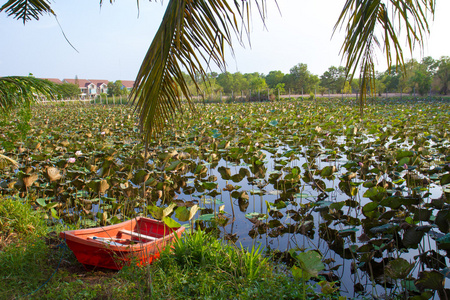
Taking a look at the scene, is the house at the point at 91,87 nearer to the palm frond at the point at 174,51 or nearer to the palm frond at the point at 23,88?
the palm frond at the point at 23,88

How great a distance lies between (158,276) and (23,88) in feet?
6.32

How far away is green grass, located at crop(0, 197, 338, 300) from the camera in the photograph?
208cm

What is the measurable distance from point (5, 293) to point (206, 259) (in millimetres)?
1246

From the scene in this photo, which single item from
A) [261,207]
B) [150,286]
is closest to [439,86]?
[261,207]

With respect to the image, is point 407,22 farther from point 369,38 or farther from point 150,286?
point 150,286

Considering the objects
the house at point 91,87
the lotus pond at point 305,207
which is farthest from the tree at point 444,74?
the house at point 91,87

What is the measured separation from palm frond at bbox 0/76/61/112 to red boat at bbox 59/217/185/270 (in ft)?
4.05

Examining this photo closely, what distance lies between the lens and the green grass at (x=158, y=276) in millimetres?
2080

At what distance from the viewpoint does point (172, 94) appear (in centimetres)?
200

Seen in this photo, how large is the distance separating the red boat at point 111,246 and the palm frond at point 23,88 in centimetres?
124

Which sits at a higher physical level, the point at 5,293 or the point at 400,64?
the point at 400,64

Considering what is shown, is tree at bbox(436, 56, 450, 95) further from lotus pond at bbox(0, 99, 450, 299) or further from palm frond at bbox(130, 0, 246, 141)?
palm frond at bbox(130, 0, 246, 141)

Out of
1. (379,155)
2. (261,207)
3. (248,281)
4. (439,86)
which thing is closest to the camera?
(248,281)

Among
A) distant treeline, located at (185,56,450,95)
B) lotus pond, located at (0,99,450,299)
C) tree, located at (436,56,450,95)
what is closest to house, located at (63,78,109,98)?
distant treeline, located at (185,56,450,95)
